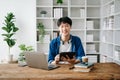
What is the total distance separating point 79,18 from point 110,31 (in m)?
0.95

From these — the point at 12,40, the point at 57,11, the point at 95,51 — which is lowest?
the point at 95,51

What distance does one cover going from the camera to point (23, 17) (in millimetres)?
5367

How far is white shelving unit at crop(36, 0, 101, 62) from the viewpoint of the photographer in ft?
16.8

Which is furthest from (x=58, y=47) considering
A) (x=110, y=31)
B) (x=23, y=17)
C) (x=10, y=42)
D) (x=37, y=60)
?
(x=23, y=17)

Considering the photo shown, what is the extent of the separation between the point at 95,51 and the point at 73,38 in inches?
98.9

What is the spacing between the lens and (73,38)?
2859mm

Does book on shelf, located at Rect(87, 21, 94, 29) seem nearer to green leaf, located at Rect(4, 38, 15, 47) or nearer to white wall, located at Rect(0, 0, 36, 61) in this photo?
white wall, located at Rect(0, 0, 36, 61)

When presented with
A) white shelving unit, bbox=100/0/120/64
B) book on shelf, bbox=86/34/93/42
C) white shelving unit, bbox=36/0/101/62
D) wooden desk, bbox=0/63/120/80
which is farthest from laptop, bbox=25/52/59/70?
book on shelf, bbox=86/34/93/42

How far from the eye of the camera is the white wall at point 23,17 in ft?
17.6

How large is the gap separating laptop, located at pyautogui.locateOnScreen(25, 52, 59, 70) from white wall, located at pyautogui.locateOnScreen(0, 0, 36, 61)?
3.19 metres

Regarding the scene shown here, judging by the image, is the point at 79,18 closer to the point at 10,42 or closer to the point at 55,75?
the point at 10,42

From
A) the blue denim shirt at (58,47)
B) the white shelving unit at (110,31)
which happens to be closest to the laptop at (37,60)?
the blue denim shirt at (58,47)

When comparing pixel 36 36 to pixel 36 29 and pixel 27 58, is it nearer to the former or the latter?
pixel 36 29

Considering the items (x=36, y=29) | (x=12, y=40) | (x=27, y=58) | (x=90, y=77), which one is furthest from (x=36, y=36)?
(x=90, y=77)
